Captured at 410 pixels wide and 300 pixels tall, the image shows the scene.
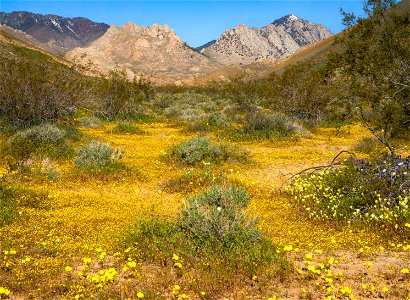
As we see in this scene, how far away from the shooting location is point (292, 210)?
8.83 meters

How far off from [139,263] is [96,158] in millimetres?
6803

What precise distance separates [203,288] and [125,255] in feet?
5.56

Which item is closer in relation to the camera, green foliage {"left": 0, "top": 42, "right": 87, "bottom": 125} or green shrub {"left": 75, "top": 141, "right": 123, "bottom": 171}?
green shrub {"left": 75, "top": 141, "right": 123, "bottom": 171}

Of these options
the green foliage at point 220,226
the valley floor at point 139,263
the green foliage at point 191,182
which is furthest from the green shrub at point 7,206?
the green foliage at point 191,182

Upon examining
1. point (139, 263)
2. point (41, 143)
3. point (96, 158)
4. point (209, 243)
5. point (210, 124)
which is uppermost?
point (210, 124)

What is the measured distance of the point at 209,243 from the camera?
6.34 meters

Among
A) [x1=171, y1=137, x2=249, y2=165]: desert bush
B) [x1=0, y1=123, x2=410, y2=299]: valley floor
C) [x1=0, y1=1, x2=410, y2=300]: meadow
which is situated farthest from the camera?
[x1=171, y1=137, x2=249, y2=165]: desert bush

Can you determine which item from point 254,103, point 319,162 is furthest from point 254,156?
point 254,103

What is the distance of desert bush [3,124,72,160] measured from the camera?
12.6 m

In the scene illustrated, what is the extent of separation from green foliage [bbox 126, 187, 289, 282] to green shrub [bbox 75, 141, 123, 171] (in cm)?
543

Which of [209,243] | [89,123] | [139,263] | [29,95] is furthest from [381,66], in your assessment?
[89,123]

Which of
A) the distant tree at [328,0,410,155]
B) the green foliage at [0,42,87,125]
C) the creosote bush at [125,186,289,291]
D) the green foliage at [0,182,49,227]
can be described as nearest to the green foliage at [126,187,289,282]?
the creosote bush at [125,186,289,291]

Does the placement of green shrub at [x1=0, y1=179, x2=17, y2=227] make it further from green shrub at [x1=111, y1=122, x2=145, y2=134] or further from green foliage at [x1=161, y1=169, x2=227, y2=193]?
green shrub at [x1=111, y1=122, x2=145, y2=134]

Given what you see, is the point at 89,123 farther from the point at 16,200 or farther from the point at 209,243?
the point at 209,243
